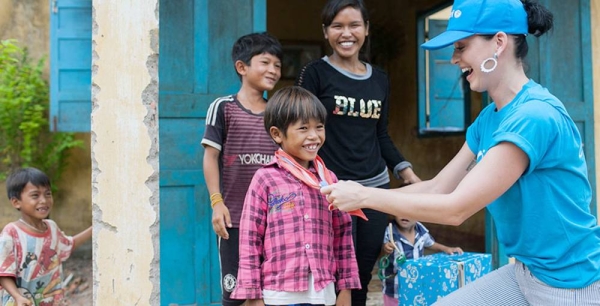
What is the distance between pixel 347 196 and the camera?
198cm

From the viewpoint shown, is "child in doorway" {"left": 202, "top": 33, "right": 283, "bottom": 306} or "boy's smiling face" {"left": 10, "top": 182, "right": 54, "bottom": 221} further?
"boy's smiling face" {"left": 10, "top": 182, "right": 54, "bottom": 221}

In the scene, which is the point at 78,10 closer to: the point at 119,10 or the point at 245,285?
the point at 119,10

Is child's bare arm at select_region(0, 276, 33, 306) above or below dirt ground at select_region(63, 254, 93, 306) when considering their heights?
above

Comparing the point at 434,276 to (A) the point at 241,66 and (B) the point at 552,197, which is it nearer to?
(B) the point at 552,197

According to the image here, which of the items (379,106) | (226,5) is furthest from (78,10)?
(379,106)

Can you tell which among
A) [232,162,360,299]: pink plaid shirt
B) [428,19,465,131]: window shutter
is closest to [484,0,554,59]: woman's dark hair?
[232,162,360,299]: pink plaid shirt

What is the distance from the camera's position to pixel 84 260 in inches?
265

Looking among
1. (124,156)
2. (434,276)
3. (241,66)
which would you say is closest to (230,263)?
(124,156)

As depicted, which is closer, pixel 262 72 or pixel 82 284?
pixel 262 72

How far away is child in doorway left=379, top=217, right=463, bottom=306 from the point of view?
364cm

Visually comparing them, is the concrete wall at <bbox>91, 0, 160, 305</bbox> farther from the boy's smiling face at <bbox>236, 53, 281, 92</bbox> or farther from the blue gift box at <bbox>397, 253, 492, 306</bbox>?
the blue gift box at <bbox>397, 253, 492, 306</bbox>

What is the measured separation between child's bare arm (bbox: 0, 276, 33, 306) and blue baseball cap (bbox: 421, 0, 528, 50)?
2474mm

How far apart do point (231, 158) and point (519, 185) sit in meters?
1.41

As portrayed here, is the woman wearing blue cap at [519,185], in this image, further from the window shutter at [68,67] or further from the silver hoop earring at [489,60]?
the window shutter at [68,67]
